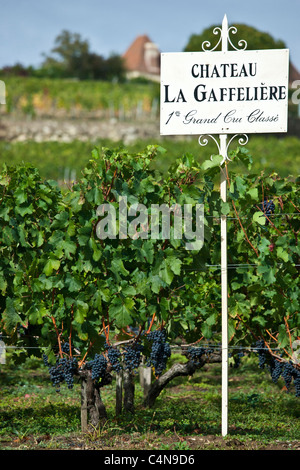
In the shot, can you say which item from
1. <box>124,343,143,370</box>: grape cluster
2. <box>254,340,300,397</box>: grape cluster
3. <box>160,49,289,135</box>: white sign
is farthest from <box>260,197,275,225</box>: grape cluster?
<box>124,343,143,370</box>: grape cluster

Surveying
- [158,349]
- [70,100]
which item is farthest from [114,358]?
[70,100]

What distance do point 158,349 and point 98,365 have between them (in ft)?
1.62

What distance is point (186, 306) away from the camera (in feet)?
17.5

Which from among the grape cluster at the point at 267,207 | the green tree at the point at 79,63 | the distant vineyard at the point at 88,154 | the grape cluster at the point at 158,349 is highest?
the green tree at the point at 79,63

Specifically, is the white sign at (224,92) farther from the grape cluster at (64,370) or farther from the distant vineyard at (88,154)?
the distant vineyard at (88,154)

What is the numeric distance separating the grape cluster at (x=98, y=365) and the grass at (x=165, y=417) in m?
0.44

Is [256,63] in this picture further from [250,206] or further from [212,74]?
[250,206]

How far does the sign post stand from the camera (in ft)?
15.9

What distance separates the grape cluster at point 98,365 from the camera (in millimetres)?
4855

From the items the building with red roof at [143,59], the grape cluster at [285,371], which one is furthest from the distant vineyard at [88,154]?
the building with red roof at [143,59]

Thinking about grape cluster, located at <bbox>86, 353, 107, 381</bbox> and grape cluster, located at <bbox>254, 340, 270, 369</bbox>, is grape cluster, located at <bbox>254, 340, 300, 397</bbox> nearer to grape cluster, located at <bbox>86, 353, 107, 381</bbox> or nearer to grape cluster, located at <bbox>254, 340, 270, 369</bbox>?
grape cluster, located at <bbox>254, 340, 270, 369</bbox>

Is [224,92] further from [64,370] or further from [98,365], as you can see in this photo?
[64,370]

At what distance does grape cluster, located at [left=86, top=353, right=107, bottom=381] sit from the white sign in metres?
1.89

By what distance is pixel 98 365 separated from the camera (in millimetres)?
4855
